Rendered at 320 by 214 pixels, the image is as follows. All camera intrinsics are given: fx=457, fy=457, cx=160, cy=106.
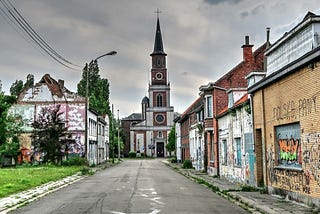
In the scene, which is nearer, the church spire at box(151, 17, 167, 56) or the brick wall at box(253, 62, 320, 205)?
the brick wall at box(253, 62, 320, 205)

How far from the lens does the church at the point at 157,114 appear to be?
333 feet

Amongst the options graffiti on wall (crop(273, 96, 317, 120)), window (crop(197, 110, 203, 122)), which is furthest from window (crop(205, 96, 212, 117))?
graffiti on wall (crop(273, 96, 317, 120))

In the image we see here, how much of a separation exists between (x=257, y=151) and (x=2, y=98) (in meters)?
33.0

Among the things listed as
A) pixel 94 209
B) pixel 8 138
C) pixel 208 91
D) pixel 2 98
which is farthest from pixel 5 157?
pixel 94 209

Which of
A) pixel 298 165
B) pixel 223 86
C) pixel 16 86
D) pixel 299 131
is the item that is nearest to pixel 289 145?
pixel 298 165

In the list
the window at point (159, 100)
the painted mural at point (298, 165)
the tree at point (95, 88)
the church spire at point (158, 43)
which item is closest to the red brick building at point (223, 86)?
the painted mural at point (298, 165)

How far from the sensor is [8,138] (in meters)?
47.1

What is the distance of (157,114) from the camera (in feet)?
336

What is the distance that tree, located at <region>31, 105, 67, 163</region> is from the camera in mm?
41875

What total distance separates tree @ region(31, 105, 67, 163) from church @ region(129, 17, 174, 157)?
58822 millimetres

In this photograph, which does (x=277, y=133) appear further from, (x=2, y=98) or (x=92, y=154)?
(x=92, y=154)

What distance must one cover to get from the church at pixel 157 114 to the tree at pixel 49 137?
58822mm

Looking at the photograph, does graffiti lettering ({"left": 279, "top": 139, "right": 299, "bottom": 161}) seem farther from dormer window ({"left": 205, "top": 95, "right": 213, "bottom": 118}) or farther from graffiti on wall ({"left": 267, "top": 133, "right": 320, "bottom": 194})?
dormer window ({"left": 205, "top": 95, "right": 213, "bottom": 118})

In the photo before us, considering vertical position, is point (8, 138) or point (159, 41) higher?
point (159, 41)
